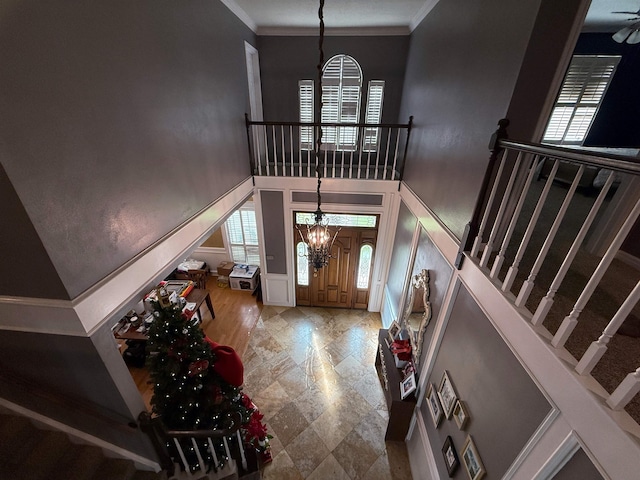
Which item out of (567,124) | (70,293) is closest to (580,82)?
(567,124)

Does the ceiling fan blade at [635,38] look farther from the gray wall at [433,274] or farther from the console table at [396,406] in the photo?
the console table at [396,406]

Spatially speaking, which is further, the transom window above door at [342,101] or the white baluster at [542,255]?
the transom window above door at [342,101]

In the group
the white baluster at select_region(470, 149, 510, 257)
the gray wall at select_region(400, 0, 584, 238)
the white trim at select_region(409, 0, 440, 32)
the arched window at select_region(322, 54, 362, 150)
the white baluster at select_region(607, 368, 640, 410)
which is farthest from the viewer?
the arched window at select_region(322, 54, 362, 150)

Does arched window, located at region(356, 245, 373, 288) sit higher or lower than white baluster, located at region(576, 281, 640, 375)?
lower

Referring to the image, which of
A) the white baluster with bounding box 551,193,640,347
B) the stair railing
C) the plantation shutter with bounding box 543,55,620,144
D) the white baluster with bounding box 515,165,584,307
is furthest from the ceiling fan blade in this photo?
the stair railing

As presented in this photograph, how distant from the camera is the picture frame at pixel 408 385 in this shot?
2.91 metres

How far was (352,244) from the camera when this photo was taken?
486cm

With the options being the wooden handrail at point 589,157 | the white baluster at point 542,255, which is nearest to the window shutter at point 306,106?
the wooden handrail at point 589,157

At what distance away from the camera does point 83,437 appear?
218 cm

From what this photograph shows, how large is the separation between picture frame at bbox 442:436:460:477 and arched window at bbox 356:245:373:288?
3.10 m

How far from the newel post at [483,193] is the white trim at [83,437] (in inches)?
131

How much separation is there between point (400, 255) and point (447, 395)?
7.24 feet

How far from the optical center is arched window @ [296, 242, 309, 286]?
497cm

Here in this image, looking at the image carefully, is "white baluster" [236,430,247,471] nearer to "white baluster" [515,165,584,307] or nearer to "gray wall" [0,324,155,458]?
"gray wall" [0,324,155,458]
